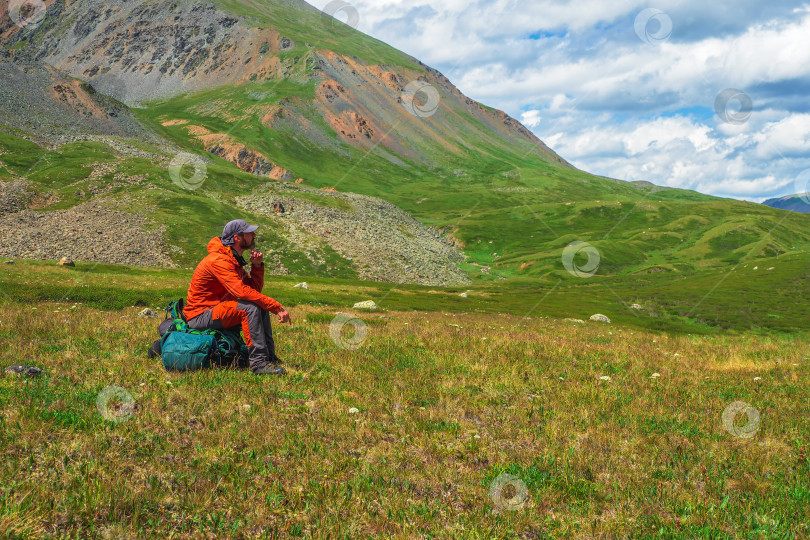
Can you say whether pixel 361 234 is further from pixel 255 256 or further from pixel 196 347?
pixel 196 347

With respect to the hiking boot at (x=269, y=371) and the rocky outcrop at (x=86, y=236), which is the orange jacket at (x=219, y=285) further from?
the rocky outcrop at (x=86, y=236)

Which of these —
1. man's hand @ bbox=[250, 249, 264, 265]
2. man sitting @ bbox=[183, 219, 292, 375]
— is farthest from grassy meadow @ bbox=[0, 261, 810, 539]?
man's hand @ bbox=[250, 249, 264, 265]

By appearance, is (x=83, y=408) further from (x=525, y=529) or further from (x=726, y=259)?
(x=726, y=259)

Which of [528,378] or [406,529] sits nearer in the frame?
[406,529]

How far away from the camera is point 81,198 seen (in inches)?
3588

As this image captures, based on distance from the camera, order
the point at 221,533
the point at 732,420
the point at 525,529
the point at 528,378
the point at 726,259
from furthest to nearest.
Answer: the point at 726,259
the point at 528,378
the point at 732,420
the point at 525,529
the point at 221,533

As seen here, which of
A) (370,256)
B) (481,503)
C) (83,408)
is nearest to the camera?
(481,503)

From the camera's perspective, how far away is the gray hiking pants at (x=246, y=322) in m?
10.5

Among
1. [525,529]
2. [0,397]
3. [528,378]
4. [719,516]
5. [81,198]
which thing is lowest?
[0,397]

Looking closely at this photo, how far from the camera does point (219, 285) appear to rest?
11.0 meters

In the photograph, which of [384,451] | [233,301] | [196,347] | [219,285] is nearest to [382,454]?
[384,451]

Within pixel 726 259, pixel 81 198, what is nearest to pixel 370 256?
pixel 81 198

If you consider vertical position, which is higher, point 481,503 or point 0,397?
point 481,503

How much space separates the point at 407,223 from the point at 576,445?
135 metres
